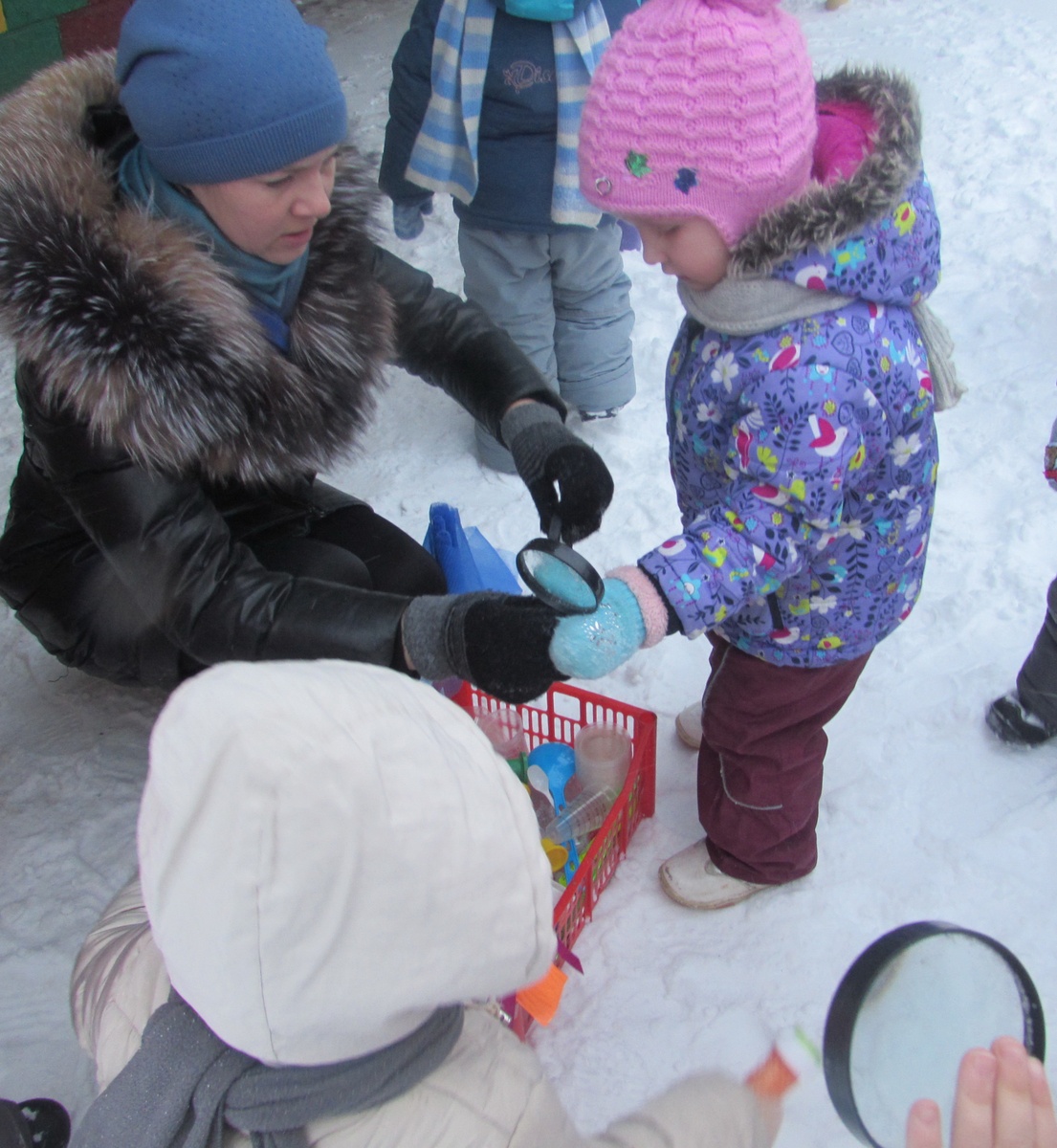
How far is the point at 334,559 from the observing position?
200cm

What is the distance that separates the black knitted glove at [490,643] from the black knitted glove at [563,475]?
38 cm

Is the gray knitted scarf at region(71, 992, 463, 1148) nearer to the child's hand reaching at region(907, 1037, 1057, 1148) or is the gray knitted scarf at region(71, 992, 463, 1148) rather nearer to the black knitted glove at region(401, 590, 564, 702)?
the child's hand reaching at region(907, 1037, 1057, 1148)

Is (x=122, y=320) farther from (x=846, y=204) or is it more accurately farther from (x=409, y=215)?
(x=409, y=215)

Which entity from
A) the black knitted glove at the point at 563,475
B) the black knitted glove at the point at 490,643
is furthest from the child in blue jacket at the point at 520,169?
the black knitted glove at the point at 490,643

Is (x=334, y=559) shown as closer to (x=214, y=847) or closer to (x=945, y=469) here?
(x=214, y=847)

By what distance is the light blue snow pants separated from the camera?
8.69ft

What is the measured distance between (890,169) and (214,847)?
110cm

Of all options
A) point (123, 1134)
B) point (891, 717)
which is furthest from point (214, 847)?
point (891, 717)

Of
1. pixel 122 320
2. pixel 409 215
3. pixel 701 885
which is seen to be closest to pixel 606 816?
pixel 701 885

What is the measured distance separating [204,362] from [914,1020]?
129cm

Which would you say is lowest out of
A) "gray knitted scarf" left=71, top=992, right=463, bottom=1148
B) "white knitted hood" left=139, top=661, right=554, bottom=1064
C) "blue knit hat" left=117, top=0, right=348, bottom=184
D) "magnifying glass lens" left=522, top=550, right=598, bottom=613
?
"gray knitted scarf" left=71, top=992, right=463, bottom=1148

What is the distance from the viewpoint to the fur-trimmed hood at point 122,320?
1441mm

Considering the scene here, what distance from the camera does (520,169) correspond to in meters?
2.47

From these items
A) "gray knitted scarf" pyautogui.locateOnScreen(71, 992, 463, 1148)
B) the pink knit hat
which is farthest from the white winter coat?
the pink knit hat
